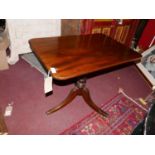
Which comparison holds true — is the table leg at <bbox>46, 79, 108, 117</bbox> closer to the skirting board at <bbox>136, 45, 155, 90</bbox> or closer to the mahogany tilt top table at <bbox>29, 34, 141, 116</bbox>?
the mahogany tilt top table at <bbox>29, 34, 141, 116</bbox>

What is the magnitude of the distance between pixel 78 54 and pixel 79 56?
4 centimetres

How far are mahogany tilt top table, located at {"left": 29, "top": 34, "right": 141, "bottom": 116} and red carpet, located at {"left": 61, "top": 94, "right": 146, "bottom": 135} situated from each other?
103 millimetres

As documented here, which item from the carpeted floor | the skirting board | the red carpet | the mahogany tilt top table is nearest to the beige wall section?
the carpeted floor

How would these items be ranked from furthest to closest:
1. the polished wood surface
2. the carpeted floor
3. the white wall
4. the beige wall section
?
1. the white wall
2. the beige wall section
3. the carpeted floor
4. the polished wood surface

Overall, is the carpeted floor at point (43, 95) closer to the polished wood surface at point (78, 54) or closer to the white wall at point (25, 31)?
the white wall at point (25, 31)

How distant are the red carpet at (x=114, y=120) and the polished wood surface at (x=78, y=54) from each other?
71 centimetres

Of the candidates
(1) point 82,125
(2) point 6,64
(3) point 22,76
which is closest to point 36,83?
(3) point 22,76

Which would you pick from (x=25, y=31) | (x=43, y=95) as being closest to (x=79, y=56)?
(x=43, y=95)

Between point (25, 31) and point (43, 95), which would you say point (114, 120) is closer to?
point (43, 95)

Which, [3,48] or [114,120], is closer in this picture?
[114,120]

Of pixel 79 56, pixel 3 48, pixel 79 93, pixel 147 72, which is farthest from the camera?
pixel 147 72

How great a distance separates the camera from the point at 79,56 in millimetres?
1405

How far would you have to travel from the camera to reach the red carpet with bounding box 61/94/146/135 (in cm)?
168
